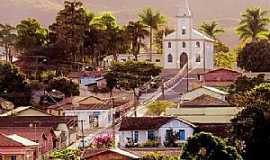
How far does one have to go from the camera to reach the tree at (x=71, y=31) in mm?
71500

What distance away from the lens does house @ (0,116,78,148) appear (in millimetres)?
54331

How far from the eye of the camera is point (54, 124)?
2167 inches

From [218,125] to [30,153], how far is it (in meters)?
8.92

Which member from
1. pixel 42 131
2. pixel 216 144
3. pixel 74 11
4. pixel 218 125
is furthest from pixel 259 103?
pixel 74 11

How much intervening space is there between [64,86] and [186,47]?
1795 centimetres

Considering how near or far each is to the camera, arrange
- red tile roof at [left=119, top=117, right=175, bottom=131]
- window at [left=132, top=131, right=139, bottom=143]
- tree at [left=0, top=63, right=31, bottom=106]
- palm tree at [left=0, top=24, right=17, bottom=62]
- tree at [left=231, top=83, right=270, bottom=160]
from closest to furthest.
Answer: tree at [left=231, top=83, right=270, bottom=160] < red tile roof at [left=119, top=117, right=175, bottom=131] < window at [left=132, top=131, right=139, bottom=143] < tree at [left=0, top=63, right=31, bottom=106] < palm tree at [left=0, top=24, right=17, bottom=62]

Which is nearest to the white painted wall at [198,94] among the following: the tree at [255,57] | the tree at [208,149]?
the tree at [255,57]

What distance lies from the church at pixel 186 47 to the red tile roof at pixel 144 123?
1081 inches

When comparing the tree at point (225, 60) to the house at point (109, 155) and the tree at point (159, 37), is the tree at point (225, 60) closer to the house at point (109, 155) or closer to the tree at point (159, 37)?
the tree at point (159, 37)

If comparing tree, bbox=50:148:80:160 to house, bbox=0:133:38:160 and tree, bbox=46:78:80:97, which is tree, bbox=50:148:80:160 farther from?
tree, bbox=46:78:80:97

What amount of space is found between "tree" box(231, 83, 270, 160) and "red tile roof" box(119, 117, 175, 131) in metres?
10.2

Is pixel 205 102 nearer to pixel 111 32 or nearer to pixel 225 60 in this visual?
pixel 111 32

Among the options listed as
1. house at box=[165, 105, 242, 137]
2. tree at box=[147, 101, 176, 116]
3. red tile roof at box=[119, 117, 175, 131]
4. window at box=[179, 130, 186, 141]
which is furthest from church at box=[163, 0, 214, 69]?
window at box=[179, 130, 186, 141]

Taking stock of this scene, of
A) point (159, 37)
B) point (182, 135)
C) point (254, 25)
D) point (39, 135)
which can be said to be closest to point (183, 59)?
point (254, 25)
